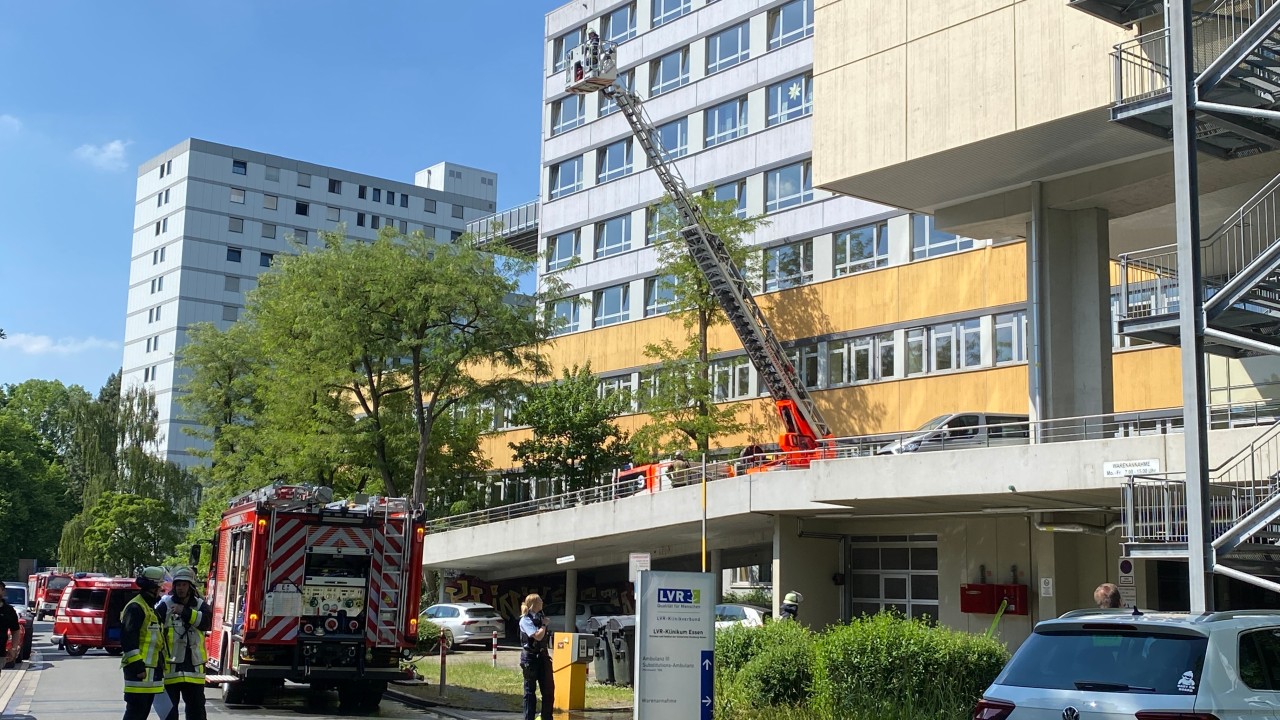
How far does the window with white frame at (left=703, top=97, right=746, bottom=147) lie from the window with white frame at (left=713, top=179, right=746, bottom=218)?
1.78m

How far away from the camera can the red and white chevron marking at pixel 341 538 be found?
58.5 feet

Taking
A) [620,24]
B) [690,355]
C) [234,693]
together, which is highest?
[620,24]

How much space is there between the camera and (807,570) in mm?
32000

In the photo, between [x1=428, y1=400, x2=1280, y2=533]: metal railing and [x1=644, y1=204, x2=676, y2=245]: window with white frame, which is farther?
[x1=644, y1=204, x2=676, y2=245]: window with white frame

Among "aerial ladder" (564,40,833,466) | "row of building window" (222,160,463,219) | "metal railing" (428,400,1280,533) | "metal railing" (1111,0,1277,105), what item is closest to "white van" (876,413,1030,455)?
"metal railing" (428,400,1280,533)

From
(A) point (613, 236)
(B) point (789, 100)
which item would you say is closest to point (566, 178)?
(A) point (613, 236)

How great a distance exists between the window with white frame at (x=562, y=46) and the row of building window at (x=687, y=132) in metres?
2.00

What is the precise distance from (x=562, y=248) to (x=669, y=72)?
29.4 feet

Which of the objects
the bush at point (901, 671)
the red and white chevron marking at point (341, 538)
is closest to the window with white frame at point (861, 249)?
the red and white chevron marking at point (341, 538)

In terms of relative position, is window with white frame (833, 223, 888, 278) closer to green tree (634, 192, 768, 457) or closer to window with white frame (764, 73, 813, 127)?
green tree (634, 192, 768, 457)

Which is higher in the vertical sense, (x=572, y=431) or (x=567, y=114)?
(x=567, y=114)

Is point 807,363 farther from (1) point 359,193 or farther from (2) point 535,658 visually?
(1) point 359,193

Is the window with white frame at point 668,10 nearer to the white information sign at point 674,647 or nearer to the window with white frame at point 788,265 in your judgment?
the window with white frame at point 788,265

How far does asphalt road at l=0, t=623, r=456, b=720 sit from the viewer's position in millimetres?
16812
